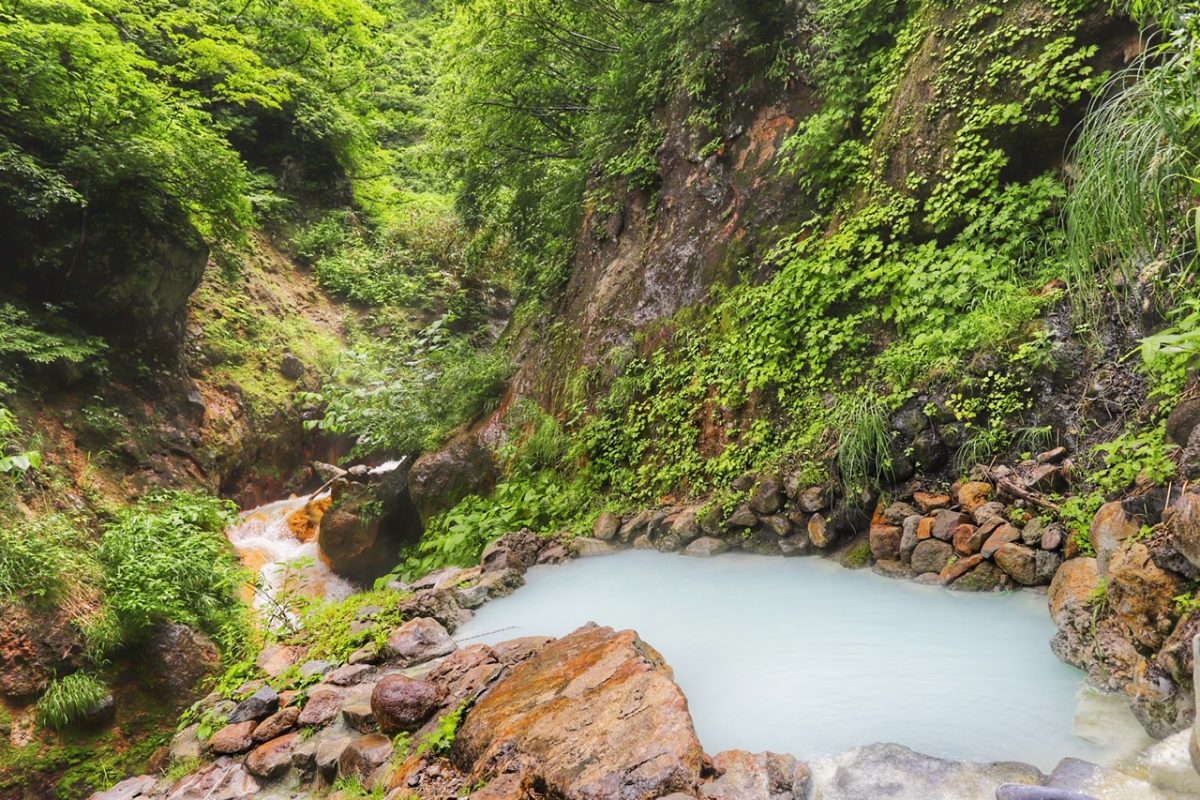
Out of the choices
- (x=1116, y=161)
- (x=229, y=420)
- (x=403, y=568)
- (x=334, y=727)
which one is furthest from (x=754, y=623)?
(x=229, y=420)

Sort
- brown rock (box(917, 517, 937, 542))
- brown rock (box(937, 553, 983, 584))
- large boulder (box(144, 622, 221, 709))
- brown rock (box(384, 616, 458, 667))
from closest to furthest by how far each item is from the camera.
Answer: brown rock (box(937, 553, 983, 584))
brown rock (box(917, 517, 937, 542))
brown rock (box(384, 616, 458, 667))
large boulder (box(144, 622, 221, 709))

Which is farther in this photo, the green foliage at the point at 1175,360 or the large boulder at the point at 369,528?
the large boulder at the point at 369,528

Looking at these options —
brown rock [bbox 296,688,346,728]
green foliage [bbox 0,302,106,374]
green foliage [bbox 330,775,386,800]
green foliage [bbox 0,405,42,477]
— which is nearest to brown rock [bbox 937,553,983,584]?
green foliage [bbox 330,775,386,800]

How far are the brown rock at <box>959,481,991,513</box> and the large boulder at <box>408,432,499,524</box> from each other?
18.0 feet

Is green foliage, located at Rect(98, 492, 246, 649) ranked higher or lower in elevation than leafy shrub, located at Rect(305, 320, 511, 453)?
lower

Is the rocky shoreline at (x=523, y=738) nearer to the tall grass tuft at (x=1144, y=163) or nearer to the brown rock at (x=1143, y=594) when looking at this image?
the brown rock at (x=1143, y=594)

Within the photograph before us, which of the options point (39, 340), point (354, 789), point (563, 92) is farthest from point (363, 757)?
point (563, 92)

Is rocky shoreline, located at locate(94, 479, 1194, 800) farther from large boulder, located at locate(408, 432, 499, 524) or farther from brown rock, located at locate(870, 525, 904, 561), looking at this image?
large boulder, located at locate(408, 432, 499, 524)

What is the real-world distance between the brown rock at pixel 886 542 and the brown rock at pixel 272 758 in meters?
3.86

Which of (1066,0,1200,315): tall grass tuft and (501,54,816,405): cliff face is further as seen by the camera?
(501,54,816,405): cliff face

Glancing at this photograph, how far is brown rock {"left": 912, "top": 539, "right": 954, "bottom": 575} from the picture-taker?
397 cm

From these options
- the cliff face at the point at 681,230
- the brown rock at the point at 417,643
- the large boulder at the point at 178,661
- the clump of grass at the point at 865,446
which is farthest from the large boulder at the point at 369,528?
the clump of grass at the point at 865,446

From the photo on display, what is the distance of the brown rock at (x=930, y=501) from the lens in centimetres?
415

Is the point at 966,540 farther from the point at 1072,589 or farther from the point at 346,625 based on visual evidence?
the point at 346,625
